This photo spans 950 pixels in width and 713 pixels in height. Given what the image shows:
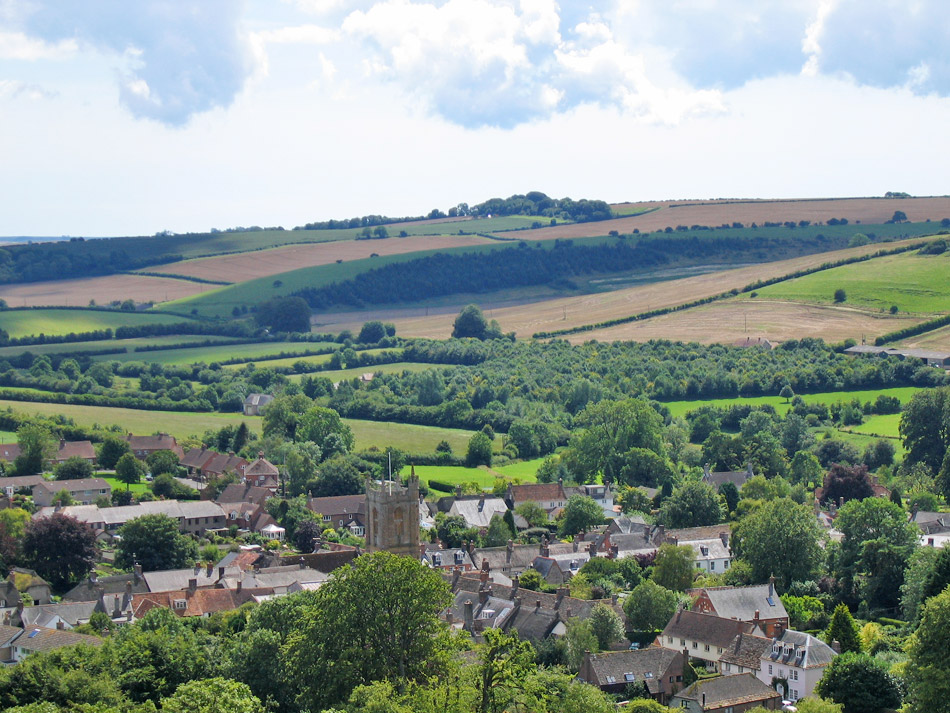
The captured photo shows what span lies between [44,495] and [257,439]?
78.8ft

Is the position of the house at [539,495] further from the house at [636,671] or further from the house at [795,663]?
the house at [795,663]

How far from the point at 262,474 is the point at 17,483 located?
16983 mm

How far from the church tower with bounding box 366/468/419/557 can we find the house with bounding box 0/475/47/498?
35.9 meters

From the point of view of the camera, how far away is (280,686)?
52.5 metres

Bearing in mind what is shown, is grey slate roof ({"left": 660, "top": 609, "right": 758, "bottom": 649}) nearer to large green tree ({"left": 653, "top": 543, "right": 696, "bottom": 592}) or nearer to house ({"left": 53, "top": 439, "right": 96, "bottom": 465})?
large green tree ({"left": 653, "top": 543, "right": 696, "bottom": 592})

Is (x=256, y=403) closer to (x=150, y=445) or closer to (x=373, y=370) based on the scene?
(x=373, y=370)

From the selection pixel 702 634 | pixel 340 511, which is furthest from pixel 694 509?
pixel 702 634

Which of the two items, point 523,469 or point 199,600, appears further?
point 523,469

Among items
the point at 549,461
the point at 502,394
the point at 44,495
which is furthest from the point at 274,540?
the point at 502,394

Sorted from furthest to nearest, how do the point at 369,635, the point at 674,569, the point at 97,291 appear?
the point at 97,291
the point at 674,569
the point at 369,635

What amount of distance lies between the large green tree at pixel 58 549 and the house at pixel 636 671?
31804 mm

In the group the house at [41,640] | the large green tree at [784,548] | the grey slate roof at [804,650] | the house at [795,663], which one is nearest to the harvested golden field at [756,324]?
the large green tree at [784,548]

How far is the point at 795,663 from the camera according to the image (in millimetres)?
54219

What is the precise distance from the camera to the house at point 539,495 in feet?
308
